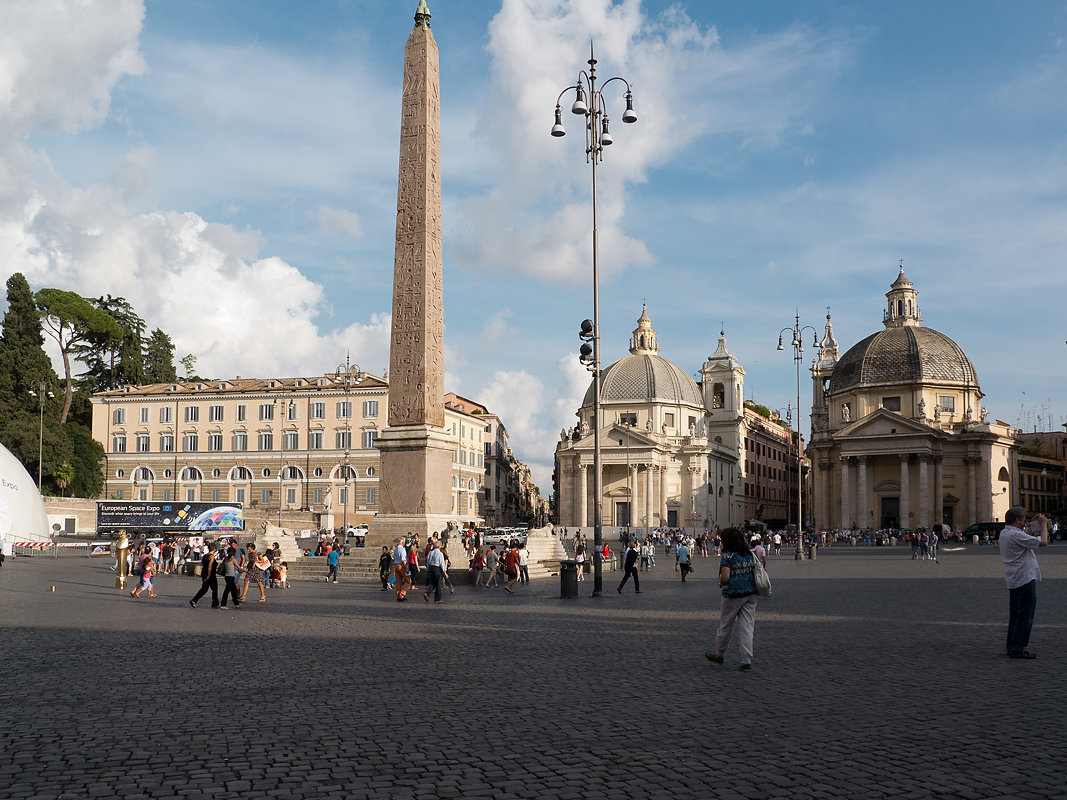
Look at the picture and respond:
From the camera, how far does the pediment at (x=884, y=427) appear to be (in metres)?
71.8

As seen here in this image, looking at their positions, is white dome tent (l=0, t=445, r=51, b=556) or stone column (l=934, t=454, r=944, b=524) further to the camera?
stone column (l=934, t=454, r=944, b=524)

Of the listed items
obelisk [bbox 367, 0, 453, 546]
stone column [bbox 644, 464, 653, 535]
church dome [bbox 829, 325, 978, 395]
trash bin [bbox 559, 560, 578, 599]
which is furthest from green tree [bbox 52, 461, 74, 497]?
church dome [bbox 829, 325, 978, 395]

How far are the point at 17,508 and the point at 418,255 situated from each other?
26.0m

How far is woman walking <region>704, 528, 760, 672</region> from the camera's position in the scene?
31.8ft

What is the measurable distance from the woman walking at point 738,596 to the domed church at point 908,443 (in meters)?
66.6

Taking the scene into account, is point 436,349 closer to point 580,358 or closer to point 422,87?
point 580,358

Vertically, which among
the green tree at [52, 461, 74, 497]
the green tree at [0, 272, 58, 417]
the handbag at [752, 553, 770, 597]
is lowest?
the handbag at [752, 553, 770, 597]

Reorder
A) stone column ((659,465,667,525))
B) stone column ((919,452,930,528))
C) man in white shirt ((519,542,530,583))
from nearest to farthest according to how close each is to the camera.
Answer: man in white shirt ((519,542,530,583)), stone column ((919,452,930,528)), stone column ((659,465,667,525))

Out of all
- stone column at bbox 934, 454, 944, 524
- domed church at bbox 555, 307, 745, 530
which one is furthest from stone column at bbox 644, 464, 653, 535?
stone column at bbox 934, 454, 944, 524

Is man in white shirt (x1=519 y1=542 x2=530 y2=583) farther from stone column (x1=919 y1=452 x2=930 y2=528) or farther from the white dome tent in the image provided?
stone column (x1=919 y1=452 x2=930 y2=528)

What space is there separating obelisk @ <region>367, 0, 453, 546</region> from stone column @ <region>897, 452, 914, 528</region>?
55.1m

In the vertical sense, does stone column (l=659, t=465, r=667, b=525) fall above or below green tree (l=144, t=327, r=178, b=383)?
below

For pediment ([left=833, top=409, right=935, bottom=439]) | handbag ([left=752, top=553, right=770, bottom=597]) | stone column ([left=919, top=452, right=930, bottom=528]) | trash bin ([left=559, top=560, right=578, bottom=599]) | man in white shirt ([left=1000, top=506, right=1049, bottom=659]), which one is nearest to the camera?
handbag ([left=752, top=553, right=770, bottom=597])

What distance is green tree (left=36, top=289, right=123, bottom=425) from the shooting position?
7050cm
